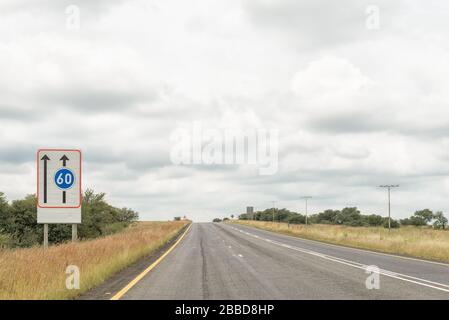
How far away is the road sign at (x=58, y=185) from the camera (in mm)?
17359

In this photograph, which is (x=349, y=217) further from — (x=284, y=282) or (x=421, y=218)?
(x=284, y=282)

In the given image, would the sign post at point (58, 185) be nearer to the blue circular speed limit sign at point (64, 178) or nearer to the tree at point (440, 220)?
the blue circular speed limit sign at point (64, 178)

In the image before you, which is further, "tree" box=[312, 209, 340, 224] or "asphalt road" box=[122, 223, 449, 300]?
"tree" box=[312, 209, 340, 224]

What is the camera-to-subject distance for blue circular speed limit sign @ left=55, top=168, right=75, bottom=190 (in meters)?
17.5

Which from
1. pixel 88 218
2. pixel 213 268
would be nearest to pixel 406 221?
pixel 88 218

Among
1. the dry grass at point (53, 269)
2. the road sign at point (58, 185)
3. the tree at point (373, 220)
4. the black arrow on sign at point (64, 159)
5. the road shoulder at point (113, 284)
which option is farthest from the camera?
the tree at point (373, 220)

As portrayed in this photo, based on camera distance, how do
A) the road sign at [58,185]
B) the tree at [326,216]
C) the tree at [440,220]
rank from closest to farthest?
1. the road sign at [58,185]
2. the tree at [440,220]
3. the tree at [326,216]

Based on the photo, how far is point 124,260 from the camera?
1753cm

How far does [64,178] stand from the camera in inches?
696

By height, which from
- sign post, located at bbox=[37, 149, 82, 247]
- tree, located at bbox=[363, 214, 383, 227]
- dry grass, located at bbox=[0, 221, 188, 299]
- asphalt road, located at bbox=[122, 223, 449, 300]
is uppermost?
sign post, located at bbox=[37, 149, 82, 247]

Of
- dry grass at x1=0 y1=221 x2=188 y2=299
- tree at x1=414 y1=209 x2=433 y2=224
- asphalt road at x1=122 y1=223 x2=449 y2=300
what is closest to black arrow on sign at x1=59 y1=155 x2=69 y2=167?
dry grass at x1=0 y1=221 x2=188 y2=299

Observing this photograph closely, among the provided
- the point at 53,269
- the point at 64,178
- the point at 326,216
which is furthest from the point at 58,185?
the point at 326,216

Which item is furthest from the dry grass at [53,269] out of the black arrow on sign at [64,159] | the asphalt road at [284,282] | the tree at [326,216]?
the tree at [326,216]

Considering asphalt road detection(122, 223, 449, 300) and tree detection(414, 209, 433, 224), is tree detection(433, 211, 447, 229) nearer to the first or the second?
tree detection(414, 209, 433, 224)
